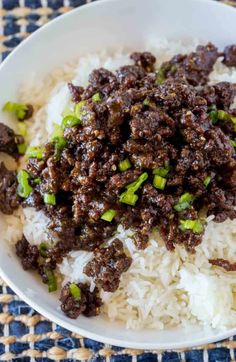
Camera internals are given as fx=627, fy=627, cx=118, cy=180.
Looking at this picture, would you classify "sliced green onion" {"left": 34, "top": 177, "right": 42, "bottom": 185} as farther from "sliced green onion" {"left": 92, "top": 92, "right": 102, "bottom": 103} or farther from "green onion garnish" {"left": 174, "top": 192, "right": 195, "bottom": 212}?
"green onion garnish" {"left": 174, "top": 192, "right": 195, "bottom": 212}

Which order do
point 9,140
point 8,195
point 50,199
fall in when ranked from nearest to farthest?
point 50,199 < point 8,195 < point 9,140

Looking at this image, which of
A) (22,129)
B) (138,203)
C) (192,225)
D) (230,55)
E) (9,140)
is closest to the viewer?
(192,225)

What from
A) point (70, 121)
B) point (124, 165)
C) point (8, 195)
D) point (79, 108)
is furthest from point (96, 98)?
point (8, 195)

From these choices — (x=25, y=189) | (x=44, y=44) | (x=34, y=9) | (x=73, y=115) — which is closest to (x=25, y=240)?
(x=25, y=189)

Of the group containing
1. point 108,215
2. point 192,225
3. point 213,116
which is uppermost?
point 213,116

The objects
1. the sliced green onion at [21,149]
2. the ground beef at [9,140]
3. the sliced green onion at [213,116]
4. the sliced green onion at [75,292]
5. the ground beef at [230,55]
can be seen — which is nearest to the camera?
the sliced green onion at [75,292]

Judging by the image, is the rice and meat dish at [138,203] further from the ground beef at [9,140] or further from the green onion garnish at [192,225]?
the ground beef at [9,140]

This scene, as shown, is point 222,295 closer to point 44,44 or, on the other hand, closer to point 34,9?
point 44,44

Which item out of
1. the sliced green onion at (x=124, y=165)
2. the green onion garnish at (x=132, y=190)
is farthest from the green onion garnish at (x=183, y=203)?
the sliced green onion at (x=124, y=165)

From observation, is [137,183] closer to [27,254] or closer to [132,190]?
[132,190]
